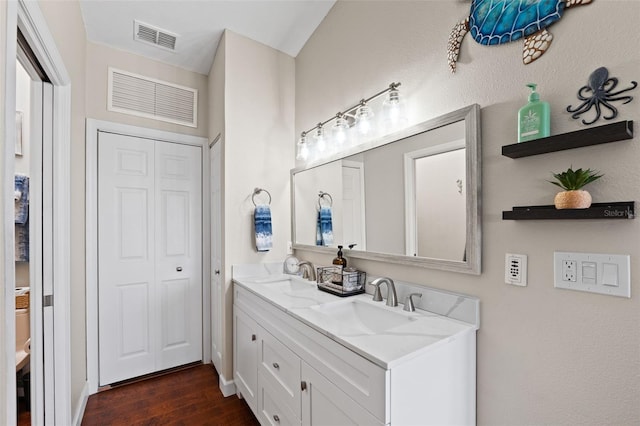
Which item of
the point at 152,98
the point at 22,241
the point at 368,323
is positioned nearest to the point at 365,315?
the point at 368,323

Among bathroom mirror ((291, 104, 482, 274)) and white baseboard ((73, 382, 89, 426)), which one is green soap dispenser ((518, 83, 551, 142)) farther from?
white baseboard ((73, 382, 89, 426))

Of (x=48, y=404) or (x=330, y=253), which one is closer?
(x=48, y=404)

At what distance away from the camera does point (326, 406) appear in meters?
1.19

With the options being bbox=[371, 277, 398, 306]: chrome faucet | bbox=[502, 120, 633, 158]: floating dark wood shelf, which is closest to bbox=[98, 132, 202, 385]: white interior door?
bbox=[371, 277, 398, 306]: chrome faucet

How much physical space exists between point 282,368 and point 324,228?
3.14 ft

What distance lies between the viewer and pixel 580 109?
0.94 meters

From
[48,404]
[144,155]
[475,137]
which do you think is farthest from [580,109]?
[144,155]

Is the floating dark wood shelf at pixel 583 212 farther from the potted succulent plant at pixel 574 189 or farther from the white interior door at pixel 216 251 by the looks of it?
the white interior door at pixel 216 251

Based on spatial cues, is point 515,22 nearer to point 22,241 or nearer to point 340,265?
point 340,265

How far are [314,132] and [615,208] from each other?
1.80 meters

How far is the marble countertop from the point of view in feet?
3.34

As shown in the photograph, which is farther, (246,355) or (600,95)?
(246,355)

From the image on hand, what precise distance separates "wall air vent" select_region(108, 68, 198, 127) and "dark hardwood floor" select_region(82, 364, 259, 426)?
7.26 ft

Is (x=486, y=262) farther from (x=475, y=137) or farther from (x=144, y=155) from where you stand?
(x=144, y=155)
